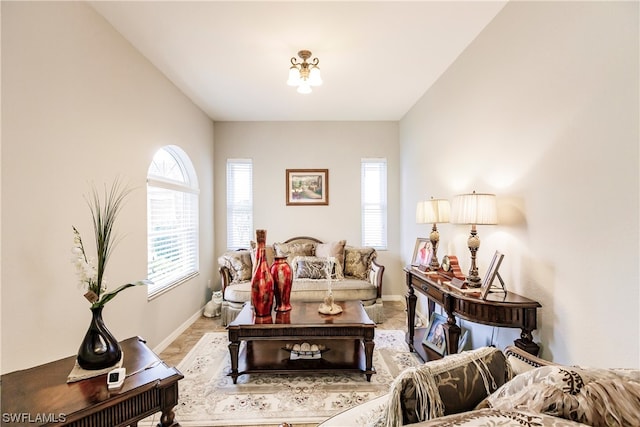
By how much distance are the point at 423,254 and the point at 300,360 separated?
1.70 metres

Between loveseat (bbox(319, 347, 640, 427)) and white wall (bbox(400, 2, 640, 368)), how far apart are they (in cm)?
75

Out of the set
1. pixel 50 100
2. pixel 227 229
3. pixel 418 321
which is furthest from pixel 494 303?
pixel 227 229

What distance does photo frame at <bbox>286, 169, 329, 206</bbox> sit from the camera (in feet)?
15.0

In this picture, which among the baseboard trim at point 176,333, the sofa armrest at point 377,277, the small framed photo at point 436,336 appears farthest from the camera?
the sofa armrest at point 377,277

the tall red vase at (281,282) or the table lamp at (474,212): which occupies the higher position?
the table lamp at (474,212)

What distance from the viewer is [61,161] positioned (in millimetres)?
1743

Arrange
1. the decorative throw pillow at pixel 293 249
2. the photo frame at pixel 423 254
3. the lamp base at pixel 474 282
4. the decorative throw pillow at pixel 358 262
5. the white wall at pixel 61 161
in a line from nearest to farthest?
the white wall at pixel 61 161 → the lamp base at pixel 474 282 → the photo frame at pixel 423 254 → the decorative throw pillow at pixel 358 262 → the decorative throw pillow at pixel 293 249

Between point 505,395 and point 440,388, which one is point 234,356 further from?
point 505,395

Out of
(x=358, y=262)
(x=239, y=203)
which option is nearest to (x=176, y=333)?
(x=239, y=203)

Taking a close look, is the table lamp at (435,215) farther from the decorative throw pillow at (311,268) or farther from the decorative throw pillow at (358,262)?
the decorative throw pillow at (311,268)

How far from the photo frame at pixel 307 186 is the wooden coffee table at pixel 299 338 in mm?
2293

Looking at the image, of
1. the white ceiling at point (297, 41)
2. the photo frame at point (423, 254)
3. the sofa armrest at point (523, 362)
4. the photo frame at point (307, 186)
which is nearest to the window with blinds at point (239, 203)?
the photo frame at point (307, 186)

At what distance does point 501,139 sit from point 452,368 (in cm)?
187

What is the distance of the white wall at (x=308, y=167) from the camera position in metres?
4.57
